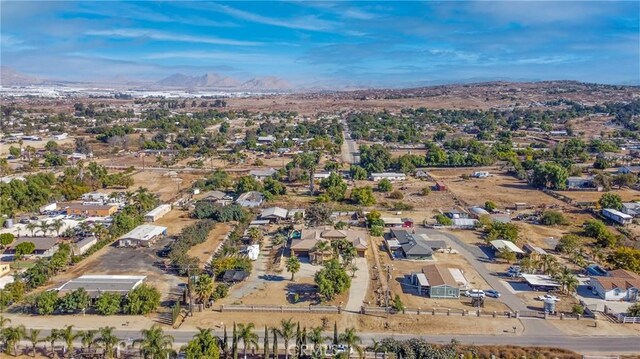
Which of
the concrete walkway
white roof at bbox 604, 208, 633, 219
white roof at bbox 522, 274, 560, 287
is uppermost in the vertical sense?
white roof at bbox 604, 208, 633, 219

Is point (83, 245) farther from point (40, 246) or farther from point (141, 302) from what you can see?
point (141, 302)

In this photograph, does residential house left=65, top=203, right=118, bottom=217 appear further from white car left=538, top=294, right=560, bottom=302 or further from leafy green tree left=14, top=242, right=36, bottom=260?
white car left=538, top=294, right=560, bottom=302

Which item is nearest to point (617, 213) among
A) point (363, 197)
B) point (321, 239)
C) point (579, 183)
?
point (579, 183)

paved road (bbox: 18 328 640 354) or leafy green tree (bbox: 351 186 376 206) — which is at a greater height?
leafy green tree (bbox: 351 186 376 206)

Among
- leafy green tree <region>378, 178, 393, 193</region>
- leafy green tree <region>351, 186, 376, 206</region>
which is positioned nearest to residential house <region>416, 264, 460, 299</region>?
leafy green tree <region>351, 186, 376, 206</region>

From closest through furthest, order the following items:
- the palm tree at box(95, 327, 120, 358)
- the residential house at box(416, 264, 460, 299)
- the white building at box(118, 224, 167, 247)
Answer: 1. the palm tree at box(95, 327, 120, 358)
2. the residential house at box(416, 264, 460, 299)
3. the white building at box(118, 224, 167, 247)

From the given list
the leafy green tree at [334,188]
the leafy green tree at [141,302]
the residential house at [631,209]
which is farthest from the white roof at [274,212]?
the residential house at [631,209]

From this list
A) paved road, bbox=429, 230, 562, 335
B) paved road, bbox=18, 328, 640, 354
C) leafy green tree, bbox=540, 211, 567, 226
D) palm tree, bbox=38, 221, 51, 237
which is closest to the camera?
paved road, bbox=18, 328, 640, 354

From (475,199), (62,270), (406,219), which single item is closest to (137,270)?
(62,270)

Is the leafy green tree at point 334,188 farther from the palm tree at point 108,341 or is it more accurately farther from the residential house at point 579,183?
the palm tree at point 108,341
